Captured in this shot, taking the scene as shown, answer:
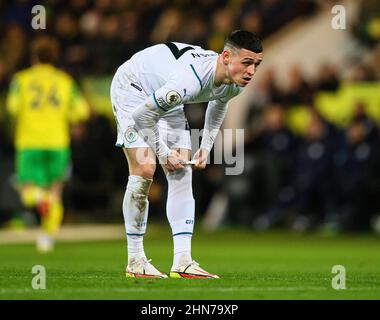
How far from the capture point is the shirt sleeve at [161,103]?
8273 millimetres

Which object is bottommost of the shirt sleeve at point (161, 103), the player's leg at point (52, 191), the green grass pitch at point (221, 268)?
the green grass pitch at point (221, 268)

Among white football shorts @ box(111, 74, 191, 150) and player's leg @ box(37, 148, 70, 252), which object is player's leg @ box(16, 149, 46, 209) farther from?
white football shorts @ box(111, 74, 191, 150)

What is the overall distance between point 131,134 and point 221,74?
3.22 ft

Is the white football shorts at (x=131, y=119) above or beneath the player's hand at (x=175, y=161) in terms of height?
above

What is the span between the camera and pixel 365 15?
19.6 metres

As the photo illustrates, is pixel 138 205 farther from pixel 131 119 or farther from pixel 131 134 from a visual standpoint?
pixel 131 119

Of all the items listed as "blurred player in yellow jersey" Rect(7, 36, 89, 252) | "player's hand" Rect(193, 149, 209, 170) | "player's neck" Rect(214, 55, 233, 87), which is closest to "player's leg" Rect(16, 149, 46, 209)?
"blurred player in yellow jersey" Rect(7, 36, 89, 252)

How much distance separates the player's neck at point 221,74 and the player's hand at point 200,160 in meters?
0.69

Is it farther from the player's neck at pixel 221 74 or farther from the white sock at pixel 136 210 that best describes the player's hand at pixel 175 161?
the player's neck at pixel 221 74

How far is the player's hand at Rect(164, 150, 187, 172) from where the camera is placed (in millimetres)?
8617

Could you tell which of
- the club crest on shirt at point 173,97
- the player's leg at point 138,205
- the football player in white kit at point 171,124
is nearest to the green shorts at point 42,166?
the football player in white kit at point 171,124
